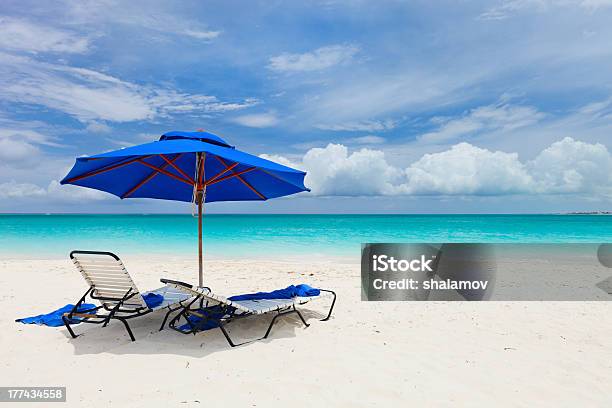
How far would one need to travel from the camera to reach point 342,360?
11.5 ft

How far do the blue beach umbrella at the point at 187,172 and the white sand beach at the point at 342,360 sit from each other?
156 cm

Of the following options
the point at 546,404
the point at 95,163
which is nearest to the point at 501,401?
the point at 546,404

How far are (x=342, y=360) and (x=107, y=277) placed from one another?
97.4 inches

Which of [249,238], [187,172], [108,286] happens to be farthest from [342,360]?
[249,238]

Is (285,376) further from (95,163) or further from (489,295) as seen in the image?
(489,295)

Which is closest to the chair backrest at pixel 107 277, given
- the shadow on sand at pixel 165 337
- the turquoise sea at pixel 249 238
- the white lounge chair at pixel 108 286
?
the white lounge chair at pixel 108 286

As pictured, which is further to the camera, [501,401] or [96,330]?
[96,330]

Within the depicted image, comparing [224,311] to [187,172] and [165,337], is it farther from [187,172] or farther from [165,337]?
[187,172]

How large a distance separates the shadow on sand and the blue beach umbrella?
904 mm

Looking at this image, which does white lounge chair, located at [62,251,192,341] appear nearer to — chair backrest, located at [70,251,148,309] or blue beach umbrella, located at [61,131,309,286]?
chair backrest, located at [70,251,148,309]

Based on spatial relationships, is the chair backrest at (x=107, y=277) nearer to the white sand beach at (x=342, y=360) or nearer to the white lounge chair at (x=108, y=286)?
the white lounge chair at (x=108, y=286)

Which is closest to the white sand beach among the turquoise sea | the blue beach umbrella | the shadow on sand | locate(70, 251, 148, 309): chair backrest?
the shadow on sand

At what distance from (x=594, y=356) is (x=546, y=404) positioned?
144 cm

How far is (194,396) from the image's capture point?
2801 millimetres
